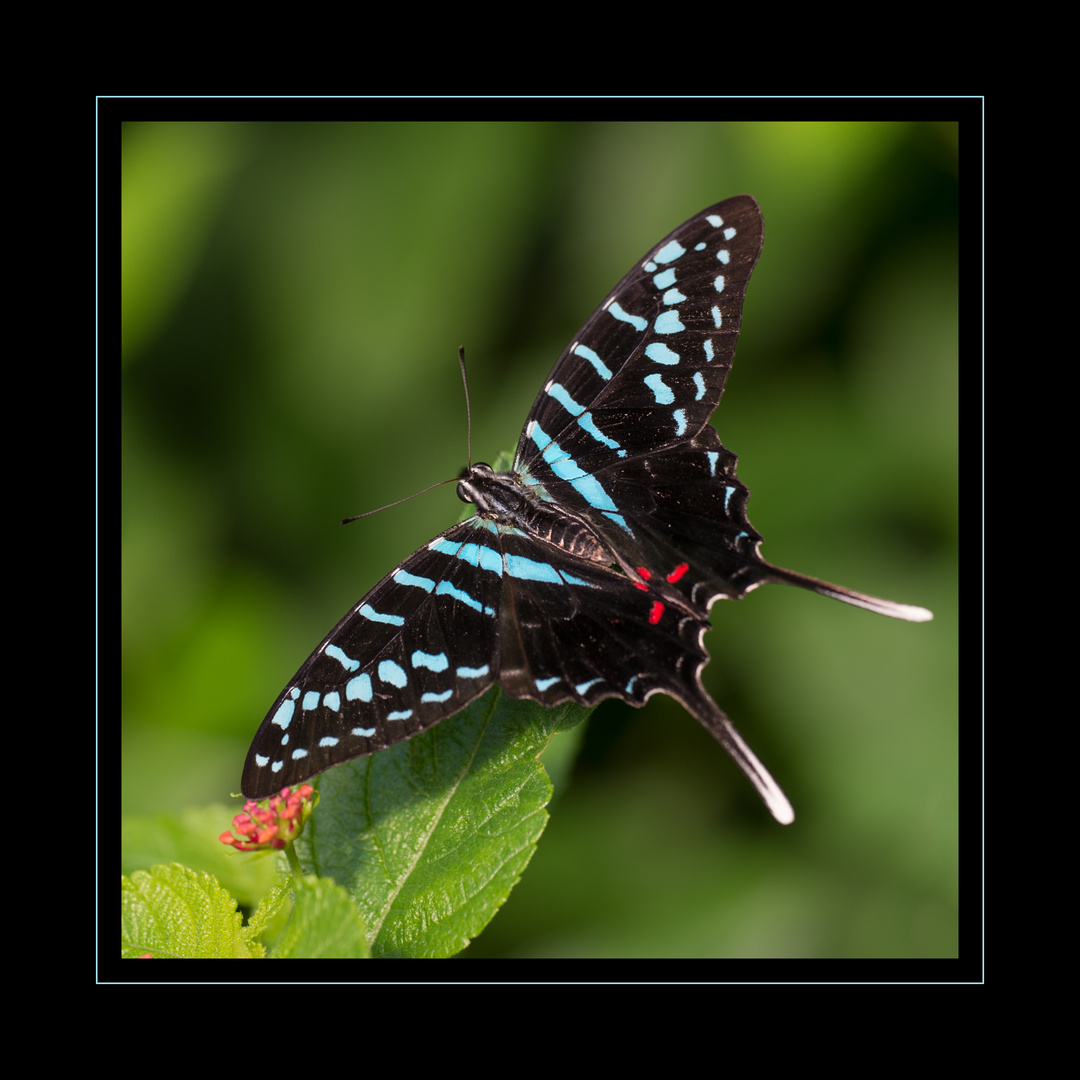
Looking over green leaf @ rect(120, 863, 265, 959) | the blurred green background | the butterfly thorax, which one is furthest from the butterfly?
the blurred green background

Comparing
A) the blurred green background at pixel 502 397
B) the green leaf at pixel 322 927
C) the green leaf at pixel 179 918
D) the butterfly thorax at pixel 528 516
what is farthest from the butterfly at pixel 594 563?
the blurred green background at pixel 502 397

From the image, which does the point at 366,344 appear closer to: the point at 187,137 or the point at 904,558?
the point at 187,137

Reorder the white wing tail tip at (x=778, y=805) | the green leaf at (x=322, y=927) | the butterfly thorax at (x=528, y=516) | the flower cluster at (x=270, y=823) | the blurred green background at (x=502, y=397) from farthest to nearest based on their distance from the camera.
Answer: the blurred green background at (x=502, y=397), the butterfly thorax at (x=528, y=516), the flower cluster at (x=270, y=823), the white wing tail tip at (x=778, y=805), the green leaf at (x=322, y=927)

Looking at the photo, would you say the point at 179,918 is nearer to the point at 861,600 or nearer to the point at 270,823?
the point at 270,823

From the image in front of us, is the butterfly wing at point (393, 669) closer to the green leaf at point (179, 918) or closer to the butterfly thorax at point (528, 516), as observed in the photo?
the butterfly thorax at point (528, 516)

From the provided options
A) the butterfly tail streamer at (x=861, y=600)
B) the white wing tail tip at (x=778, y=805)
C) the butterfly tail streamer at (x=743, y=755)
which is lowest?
the white wing tail tip at (x=778, y=805)

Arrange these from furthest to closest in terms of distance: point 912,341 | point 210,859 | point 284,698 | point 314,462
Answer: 1. point 314,462
2. point 912,341
3. point 210,859
4. point 284,698

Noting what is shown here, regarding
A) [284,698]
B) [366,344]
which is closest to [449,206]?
[366,344]
